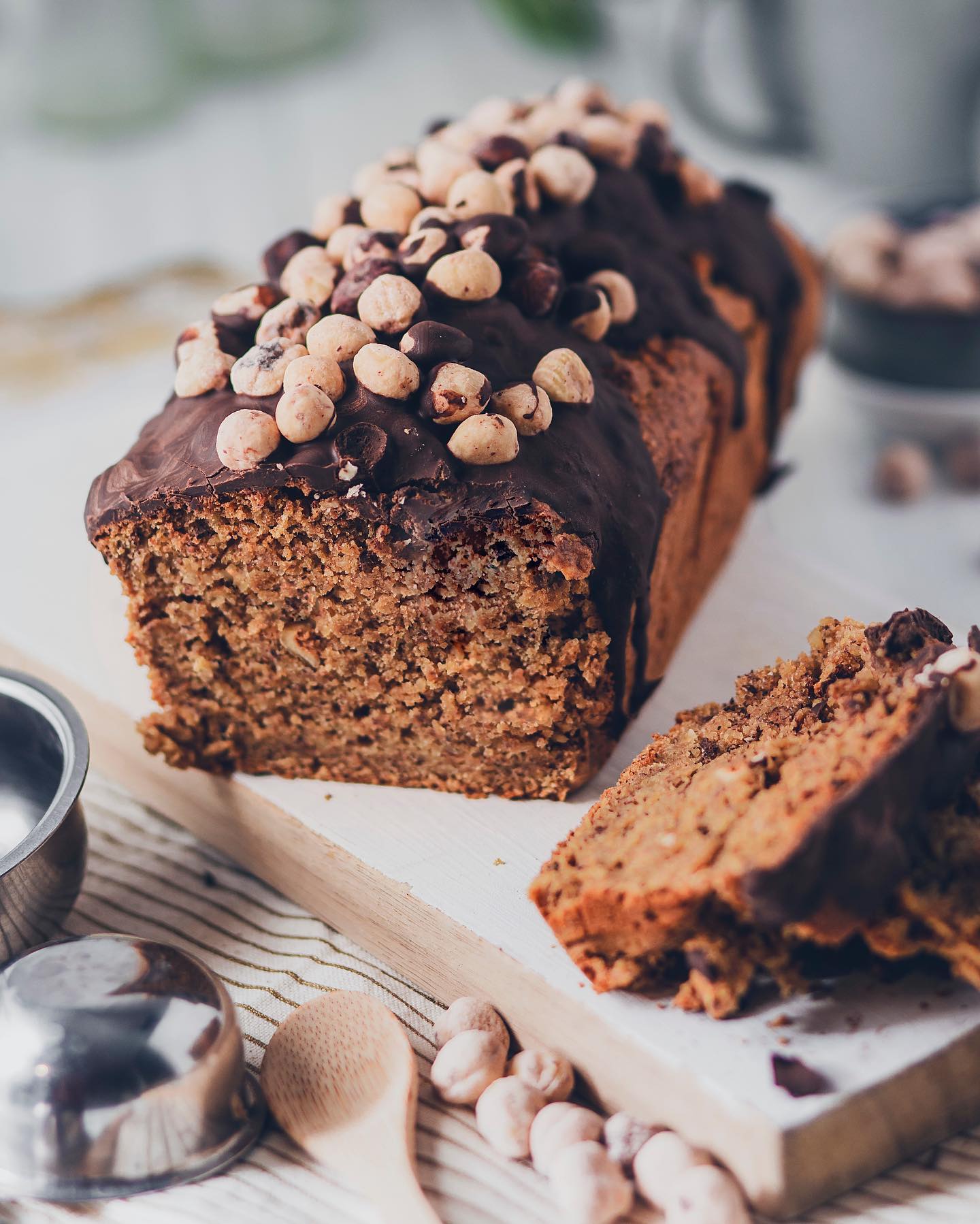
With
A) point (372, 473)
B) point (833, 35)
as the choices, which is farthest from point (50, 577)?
point (833, 35)

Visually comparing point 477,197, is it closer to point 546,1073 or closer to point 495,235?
point 495,235

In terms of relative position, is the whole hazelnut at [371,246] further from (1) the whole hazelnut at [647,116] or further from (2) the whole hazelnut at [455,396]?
(1) the whole hazelnut at [647,116]

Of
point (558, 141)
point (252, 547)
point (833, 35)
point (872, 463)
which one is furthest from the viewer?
point (833, 35)

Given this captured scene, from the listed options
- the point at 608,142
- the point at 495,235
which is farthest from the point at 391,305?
the point at 608,142

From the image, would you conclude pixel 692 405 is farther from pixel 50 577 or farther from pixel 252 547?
pixel 50 577

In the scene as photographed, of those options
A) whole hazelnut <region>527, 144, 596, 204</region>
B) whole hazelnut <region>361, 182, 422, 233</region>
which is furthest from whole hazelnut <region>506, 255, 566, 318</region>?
whole hazelnut <region>527, 144, 596, 204</region>

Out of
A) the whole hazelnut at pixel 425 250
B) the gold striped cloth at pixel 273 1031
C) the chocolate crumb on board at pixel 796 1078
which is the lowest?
the gold striped cloth at pixel 273 1031

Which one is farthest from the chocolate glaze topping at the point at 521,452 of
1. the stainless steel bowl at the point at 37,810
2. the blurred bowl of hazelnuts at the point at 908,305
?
the blurred bowl of hazelnuts at the point at 908,305
